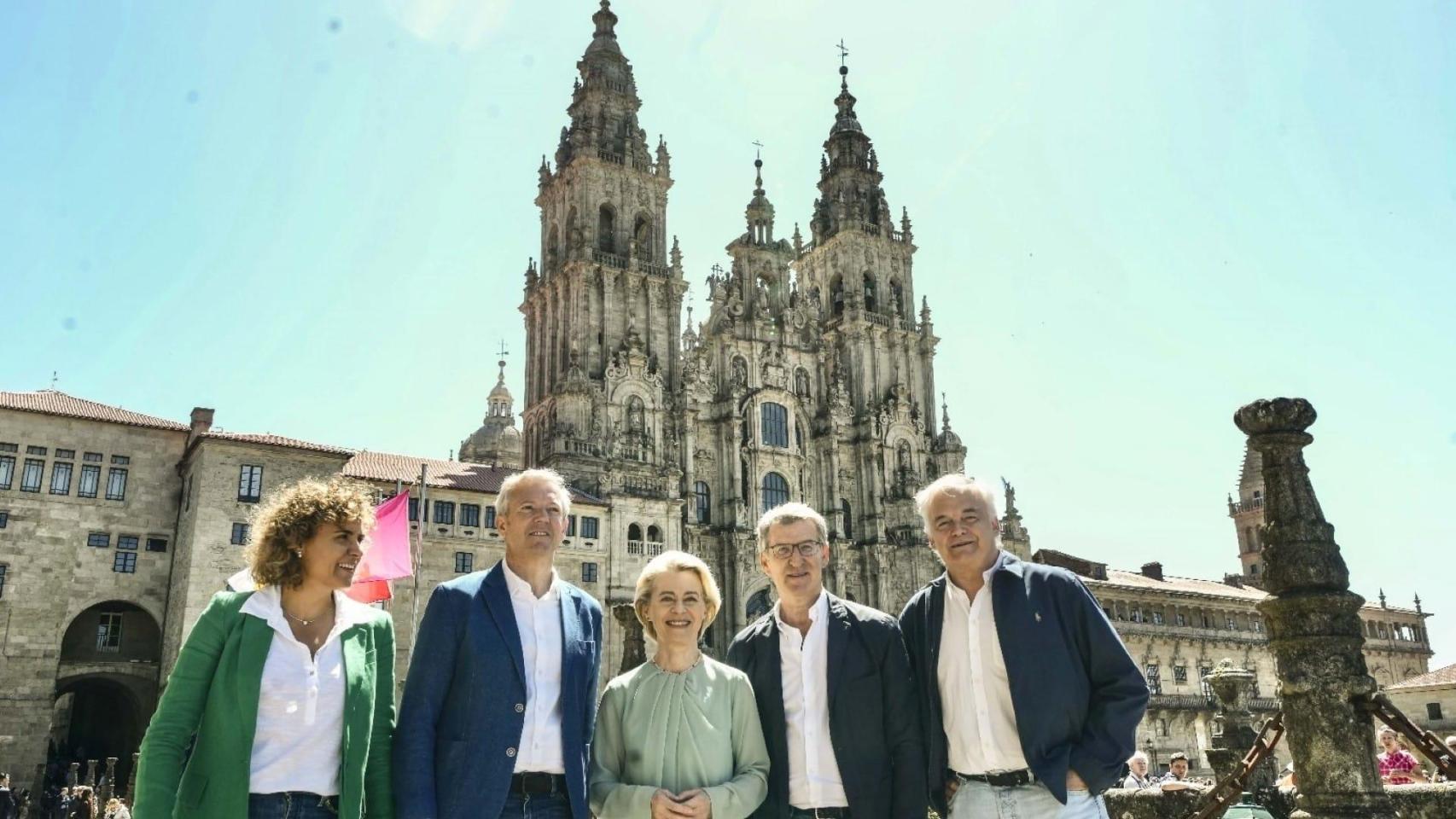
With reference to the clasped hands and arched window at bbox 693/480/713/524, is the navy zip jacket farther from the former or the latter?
arched window at bbox 693/480/713/524

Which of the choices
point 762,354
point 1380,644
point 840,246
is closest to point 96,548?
point 762,354

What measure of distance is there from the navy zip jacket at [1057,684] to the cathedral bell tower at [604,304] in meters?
39.5

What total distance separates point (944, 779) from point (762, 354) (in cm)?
5024

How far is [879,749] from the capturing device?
214 inches

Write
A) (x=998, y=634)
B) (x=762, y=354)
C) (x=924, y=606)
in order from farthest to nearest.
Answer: (x=762, y=354) < (x=924, y=606) < (x=998, y=634)

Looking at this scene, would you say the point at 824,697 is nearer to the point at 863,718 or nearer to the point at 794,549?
the point at 863,718

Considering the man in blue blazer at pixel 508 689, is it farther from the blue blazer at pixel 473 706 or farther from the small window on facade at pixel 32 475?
the small window on facade at pixel 32 475

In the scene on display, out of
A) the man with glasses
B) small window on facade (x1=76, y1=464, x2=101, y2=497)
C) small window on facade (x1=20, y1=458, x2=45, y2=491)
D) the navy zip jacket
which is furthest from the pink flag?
small window on facade (x1=20, y1=458, x2=45, y2=491)

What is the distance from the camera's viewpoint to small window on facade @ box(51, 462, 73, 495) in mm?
33781

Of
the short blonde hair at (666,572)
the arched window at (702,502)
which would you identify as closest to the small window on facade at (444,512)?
the arched window at (702,502)

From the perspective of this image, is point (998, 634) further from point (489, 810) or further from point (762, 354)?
point (762, 354)

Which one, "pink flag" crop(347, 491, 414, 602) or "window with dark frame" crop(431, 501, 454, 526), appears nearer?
"pink flag" crop(347, 491, 414, 602)

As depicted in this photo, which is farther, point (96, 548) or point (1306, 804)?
point (96, 548)

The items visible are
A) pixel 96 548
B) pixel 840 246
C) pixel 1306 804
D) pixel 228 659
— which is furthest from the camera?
pixel 840 246
